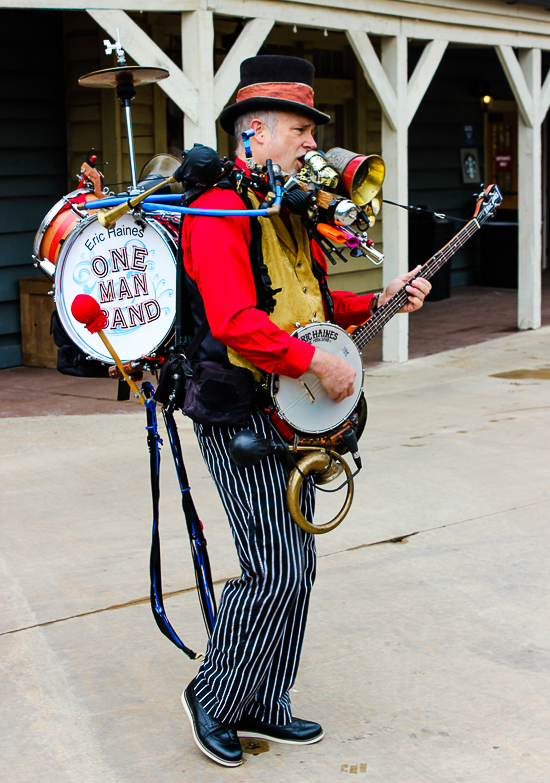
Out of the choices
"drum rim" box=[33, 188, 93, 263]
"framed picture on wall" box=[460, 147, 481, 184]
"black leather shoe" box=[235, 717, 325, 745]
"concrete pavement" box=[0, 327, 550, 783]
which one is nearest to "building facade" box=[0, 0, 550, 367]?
"framed picture on wall" box=[460, 147, 481, 184]

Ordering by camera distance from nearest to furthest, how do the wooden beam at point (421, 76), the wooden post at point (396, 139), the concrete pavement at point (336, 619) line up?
the concrete pavement at point (336, 619) → the wooden post at point (396, 139) → the wooden beam at point (421, 76)

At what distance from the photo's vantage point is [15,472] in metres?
5.19

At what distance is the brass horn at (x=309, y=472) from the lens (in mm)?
2457

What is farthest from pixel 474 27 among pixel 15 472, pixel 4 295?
pixel 15 472

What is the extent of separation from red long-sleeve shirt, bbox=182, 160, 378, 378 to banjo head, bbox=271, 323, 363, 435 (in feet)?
0.35

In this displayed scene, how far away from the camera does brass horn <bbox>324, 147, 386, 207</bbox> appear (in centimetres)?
250

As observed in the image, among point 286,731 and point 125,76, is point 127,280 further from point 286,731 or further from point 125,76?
point 286,731

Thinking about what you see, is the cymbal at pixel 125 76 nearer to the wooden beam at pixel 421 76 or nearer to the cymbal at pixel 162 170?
the cymbal at pixel 162 170

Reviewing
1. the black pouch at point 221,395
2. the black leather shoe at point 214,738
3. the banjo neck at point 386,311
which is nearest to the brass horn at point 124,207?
the black pouch at point 221,395

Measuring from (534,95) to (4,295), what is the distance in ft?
17.9

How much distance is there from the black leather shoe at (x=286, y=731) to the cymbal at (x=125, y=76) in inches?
73.3

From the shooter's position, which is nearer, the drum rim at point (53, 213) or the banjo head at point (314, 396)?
the banjo head at point (314, 396)

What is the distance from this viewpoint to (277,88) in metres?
2.53

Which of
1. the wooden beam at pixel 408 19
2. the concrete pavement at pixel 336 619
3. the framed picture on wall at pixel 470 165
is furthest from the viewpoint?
the framed picture on wall at pixel 470 165
